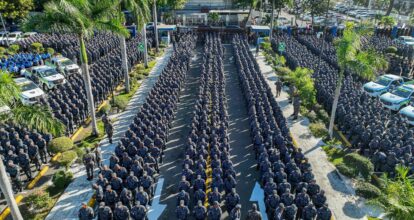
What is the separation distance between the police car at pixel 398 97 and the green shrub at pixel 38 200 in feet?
60.1

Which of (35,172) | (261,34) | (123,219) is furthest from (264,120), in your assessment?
(261,34)

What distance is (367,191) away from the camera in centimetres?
1175

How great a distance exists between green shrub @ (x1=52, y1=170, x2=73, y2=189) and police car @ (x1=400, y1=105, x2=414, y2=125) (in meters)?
16.3

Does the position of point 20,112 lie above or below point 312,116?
above

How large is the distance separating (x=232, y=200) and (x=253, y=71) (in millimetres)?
13556

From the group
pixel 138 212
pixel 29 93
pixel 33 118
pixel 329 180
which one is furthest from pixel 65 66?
pixel 329 180

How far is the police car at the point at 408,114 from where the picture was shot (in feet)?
57.9

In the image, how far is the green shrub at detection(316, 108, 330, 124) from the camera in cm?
1799

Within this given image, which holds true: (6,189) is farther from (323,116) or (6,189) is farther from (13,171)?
(323,116)

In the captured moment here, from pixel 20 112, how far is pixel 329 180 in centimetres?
1084

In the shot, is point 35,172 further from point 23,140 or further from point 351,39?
point 351,39

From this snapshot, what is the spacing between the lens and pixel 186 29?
39.9 metres

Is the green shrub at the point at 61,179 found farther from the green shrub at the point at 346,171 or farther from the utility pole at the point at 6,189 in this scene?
the green shrub at the point at 346,171

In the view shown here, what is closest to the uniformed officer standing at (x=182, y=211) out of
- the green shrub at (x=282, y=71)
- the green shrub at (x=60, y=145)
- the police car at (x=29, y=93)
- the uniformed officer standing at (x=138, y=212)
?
the uniformed officer standing at (x=138, y=212)
